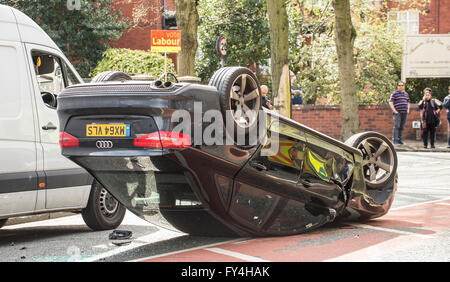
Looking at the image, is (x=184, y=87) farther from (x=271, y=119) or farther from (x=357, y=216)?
(x=357, y=216)

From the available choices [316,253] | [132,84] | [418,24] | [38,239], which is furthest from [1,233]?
[418,24]

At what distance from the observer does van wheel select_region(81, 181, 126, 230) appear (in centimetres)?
810

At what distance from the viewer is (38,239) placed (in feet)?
25.7

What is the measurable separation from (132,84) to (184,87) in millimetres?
456

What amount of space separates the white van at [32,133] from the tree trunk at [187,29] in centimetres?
692

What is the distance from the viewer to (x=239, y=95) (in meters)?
6.28

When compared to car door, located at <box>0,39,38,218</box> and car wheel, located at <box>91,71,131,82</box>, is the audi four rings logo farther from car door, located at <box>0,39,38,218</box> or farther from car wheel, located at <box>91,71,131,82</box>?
car door, located at <box>0,39,38,218</box>

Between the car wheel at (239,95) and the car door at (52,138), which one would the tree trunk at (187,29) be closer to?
the car door at (52,138)

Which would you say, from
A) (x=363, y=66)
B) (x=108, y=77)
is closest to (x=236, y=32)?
(x=363, y=66)

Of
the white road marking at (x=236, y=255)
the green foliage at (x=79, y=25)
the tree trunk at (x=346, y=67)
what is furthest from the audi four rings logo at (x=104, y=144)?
the green foliage at (x=79, y=25)

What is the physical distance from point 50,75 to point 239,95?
8.84 feet

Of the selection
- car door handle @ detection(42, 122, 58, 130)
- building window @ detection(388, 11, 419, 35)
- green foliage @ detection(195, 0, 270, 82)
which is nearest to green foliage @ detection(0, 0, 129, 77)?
green foliage @ detection(195, 0, 270, 82)

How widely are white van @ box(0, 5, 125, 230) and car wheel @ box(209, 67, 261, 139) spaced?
2.26m

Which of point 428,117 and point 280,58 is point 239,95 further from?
point 428,117
